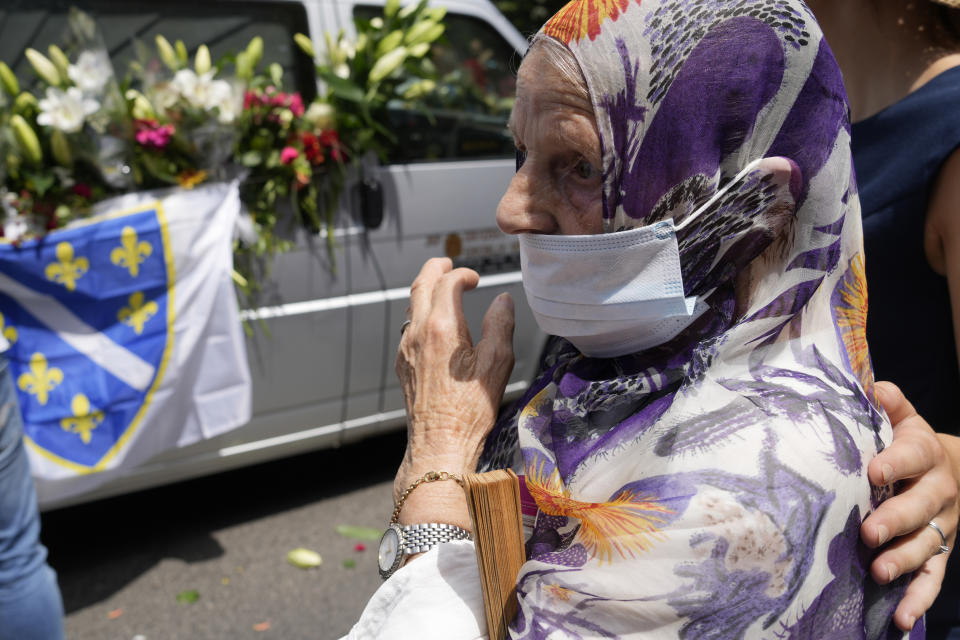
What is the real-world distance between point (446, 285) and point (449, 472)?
33cm

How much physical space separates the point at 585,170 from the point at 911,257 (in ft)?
2.10

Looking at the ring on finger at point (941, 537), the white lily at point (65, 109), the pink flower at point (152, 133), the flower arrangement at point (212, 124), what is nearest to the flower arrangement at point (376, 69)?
the flower arrangement at point (212, 124)

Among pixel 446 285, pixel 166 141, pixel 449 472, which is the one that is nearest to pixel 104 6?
pixel 166 141

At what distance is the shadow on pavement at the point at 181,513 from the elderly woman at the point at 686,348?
2.94m

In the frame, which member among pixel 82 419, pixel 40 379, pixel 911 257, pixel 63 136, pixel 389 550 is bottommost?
pixel 82 419

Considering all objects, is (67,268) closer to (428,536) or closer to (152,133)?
(152,133)

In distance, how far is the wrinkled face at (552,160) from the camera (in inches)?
42.7

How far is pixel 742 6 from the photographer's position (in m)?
1.02

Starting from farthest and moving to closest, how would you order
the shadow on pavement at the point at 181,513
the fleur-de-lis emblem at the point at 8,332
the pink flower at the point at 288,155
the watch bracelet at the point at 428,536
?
the shadow on pavement at the point at 181,513, the pink flower at the point at 288,155, the fleur-de-lis emblem at the point at 8,332, the watch bracelet at the point at 428,536

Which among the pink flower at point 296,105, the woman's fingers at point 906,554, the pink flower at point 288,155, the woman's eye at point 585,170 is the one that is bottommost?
the pink flower at point 288,155

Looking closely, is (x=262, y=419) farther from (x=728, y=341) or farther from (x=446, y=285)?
(x=728, y=341)

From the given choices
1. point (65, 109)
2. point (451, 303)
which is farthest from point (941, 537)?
point (65, 109)

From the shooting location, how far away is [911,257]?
4.47ft

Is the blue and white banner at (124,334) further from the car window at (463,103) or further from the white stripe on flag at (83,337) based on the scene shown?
the car window at (463,103)
